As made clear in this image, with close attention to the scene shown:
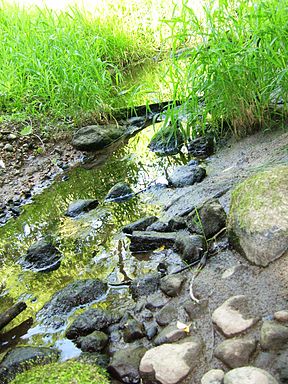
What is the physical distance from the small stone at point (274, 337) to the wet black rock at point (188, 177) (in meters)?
2.01

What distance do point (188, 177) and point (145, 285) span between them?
1450mm

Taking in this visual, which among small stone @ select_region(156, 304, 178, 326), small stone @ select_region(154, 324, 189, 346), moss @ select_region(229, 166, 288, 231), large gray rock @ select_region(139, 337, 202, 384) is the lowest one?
small stone @ select_region(156, 304, 178, 326)

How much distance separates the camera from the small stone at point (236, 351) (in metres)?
1.87

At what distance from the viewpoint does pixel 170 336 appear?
2.17 meters

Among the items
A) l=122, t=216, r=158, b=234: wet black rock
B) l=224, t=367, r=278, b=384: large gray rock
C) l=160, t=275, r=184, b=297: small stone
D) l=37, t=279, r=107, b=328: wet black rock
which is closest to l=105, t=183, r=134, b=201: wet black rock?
l=122, t=216, r=158, b=234: wet black rock

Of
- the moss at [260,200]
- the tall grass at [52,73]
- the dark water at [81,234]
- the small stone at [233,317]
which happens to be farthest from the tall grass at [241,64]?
the small stone at [233,317]

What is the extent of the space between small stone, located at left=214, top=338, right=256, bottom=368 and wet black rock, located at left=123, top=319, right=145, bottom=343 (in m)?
0.46

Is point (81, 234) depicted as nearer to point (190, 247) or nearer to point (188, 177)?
point (188, 177)

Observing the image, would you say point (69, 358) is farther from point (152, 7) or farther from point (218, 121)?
point (152, 7)

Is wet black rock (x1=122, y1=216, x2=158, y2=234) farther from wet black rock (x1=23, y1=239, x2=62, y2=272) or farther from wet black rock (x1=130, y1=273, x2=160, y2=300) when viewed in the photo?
wet black rock (x1=130, y1=273, x2=160, y2=300)

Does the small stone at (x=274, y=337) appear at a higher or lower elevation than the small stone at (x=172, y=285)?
higher

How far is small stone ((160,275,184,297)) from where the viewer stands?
2.48 m

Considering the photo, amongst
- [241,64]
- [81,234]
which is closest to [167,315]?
[81,234]

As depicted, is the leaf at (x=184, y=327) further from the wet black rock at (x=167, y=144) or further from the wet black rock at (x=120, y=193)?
the wet black rock at (x=167, y=144)
